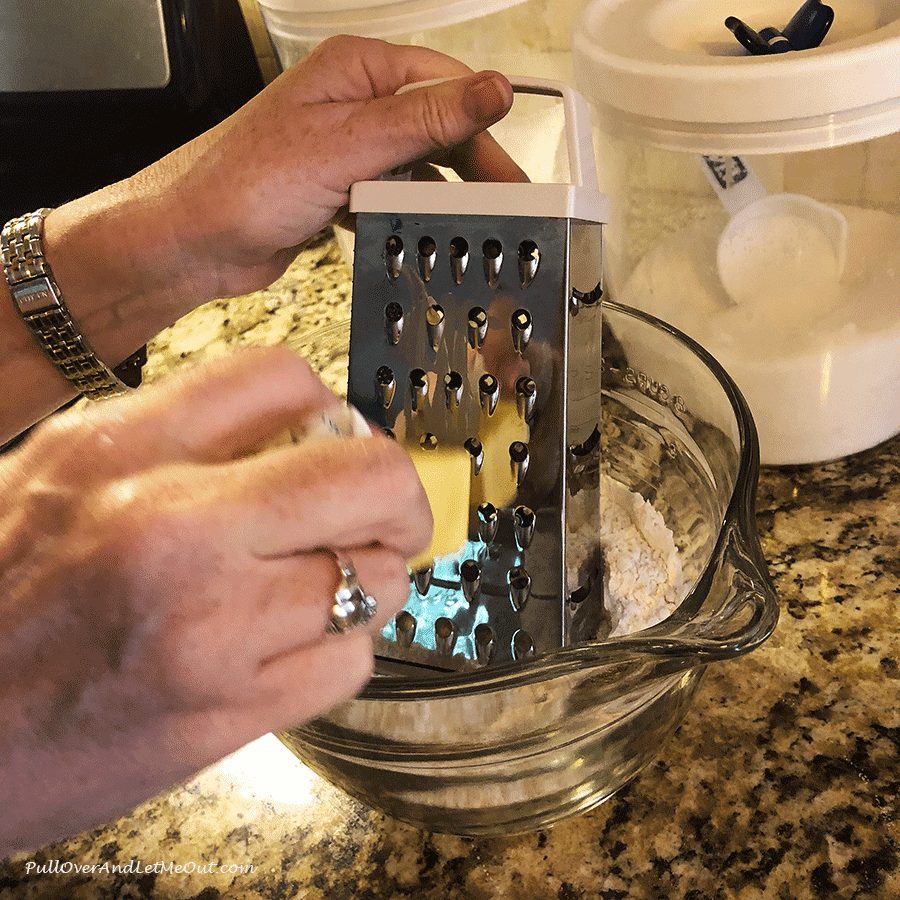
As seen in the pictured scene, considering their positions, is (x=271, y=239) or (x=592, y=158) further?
(x=271, y=239)

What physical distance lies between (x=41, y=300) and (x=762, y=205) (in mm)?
564

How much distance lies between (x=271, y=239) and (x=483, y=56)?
0.32 m

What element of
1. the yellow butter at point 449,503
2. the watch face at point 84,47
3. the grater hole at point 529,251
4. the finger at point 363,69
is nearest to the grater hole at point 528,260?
the grater hole at point 529,251

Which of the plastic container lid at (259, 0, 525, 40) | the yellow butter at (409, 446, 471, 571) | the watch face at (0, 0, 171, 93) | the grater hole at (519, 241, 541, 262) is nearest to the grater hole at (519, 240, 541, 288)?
the grater hole at (519, 241, 541, 262)

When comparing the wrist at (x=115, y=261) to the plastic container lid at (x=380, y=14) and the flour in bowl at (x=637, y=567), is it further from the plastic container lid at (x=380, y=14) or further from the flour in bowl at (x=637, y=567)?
the flour in bowl at (x=637, y=567)

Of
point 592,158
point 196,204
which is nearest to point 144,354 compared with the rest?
point 196,204

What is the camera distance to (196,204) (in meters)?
0.62

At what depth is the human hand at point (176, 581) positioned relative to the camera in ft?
0.96

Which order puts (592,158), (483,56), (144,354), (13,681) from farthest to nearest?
(144,354) → (483,56) → (592,158) → (13,681)

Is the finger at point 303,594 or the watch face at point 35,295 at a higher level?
the finger at point 303,594

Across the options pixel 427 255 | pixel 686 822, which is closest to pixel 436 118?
pixel 427 255

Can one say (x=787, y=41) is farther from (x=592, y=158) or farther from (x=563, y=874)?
(x=563, y=874)

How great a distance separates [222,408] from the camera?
338 millimetres

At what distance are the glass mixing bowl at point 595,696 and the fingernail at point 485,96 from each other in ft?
0.56
